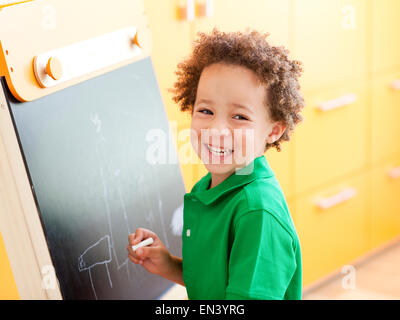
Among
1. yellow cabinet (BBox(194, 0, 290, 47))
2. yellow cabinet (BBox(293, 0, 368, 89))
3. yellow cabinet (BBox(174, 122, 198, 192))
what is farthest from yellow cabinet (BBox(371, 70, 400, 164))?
yellow cabinet (BBox(174, 122, 198, 192))

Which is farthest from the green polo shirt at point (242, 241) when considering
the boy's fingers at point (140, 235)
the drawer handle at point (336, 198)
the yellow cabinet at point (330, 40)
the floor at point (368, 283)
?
the floor at point (368, 283)

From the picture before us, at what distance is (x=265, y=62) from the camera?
928 millimetres

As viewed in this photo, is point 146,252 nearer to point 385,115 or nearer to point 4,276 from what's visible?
point 4,276

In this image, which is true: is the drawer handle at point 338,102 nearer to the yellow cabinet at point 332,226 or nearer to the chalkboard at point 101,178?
the yellow cabinet at point 332,226

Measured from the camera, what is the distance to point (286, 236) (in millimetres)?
858

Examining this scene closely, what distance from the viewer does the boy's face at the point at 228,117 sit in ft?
3.01

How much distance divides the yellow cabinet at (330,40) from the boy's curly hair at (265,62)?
98 centimetres

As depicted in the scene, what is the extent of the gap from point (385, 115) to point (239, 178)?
1620 millimetres

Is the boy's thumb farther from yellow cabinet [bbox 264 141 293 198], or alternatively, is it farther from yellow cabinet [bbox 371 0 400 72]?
yellow cabinet [bbox 371 0 400 72]

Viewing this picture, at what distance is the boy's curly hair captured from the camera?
930 millimetres

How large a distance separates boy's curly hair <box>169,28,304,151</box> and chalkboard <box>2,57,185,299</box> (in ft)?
0.70

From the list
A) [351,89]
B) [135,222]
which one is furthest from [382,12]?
[135,222]

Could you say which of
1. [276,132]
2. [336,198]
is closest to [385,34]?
[336,198]

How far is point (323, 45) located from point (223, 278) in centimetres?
132
